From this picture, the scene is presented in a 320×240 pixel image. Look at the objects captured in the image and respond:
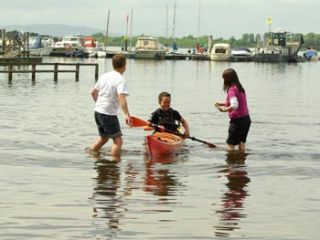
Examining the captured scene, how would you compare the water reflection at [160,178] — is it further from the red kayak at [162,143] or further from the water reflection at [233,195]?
the water reflection at [233,195]

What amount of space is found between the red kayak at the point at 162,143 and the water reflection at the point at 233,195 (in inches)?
39.3

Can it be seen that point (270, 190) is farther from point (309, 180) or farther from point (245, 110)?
point (245, 110)

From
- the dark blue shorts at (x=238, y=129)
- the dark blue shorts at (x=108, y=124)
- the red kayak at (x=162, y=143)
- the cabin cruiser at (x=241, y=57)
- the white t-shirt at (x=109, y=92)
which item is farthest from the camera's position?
the cabin cruiser at (x=241, y=57)

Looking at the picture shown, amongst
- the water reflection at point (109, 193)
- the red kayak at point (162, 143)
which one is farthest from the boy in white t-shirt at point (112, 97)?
the red kayak at point (162, 143)

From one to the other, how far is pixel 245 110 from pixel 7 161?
13.5 feet

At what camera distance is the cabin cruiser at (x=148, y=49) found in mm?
112000

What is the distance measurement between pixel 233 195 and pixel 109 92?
10.1ft

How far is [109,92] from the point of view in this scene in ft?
40.8

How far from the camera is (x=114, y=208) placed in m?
9.08

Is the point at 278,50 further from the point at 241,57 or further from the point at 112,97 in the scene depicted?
the point at 112,97

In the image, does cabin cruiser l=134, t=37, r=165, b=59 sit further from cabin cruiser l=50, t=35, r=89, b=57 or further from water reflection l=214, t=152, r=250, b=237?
water reflection l=214, t=152, r=250, b=237

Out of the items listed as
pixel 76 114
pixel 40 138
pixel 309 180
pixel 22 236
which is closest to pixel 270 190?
pixel 309 180

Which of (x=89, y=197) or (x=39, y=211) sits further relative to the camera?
(x=89, y=197)

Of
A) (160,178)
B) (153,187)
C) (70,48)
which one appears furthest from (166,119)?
(70,48)
